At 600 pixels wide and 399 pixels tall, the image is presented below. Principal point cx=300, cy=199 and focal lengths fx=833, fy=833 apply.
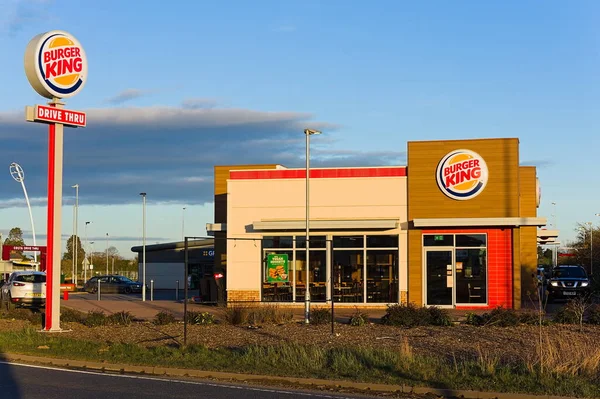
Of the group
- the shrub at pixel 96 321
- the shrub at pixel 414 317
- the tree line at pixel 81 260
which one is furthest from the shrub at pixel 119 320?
the tree line at pixel 81 260

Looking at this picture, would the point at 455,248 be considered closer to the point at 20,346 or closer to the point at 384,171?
the point at 384,171

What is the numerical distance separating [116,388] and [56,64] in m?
14.0

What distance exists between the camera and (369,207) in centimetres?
3250

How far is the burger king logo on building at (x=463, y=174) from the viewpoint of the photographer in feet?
103

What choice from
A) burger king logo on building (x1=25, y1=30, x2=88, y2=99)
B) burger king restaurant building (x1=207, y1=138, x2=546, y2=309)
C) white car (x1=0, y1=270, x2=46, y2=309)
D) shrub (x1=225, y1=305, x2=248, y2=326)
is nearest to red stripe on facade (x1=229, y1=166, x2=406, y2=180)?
burger king restaurant building (x1=207, y1=138, x2=546, y2=309)

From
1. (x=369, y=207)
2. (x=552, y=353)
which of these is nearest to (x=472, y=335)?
(x=552, y=353)

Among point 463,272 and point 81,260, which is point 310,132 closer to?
point 463,272

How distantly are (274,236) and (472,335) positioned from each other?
47.0 feet

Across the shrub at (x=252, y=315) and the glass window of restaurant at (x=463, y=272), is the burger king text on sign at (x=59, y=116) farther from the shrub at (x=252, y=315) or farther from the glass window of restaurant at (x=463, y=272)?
the glass window of restaurant at (x=463, y=272)

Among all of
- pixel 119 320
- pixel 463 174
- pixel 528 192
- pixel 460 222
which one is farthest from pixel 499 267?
pixel 119 320

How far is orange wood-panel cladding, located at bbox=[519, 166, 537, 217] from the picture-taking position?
3881 cm

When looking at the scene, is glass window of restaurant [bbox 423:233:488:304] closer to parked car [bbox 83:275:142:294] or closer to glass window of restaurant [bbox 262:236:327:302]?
glass window of restaurant [bbox 262:236:327:302]

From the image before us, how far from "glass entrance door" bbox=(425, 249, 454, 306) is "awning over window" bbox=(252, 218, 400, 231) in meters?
1.92

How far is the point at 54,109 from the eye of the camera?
2408 cm
